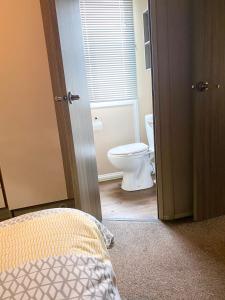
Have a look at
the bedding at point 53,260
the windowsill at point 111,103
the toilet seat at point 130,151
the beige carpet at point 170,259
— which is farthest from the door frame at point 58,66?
the windowsill at point 111,103

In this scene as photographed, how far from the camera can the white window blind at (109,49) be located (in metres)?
2.60

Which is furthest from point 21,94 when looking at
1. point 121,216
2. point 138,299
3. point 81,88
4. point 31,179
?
point 138,299

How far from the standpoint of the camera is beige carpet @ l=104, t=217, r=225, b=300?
1292mm

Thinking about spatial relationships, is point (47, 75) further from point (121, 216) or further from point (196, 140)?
point (121, 216)

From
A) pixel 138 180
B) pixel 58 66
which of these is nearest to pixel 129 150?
pixel 138 180

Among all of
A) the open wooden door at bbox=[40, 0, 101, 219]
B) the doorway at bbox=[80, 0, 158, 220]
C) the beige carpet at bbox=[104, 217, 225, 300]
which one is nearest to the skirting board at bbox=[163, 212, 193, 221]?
the beige carpet at bbox=[104, 217, 225, 300]

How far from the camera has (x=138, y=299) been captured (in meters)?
1.26

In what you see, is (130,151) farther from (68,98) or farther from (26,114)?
(68,98)

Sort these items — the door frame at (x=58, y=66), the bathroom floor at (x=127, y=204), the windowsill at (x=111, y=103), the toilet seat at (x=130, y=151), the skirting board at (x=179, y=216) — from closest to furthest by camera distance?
the door frame at (x=58, y=66) < the skirting board at (x=179, y=216) < the bathroom floor at (x=127, y=204) < the toilet seat at (x=130, y=151) < the windowsill at (x=111, y=103)

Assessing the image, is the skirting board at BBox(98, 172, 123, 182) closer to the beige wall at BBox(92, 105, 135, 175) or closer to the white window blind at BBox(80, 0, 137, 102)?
the beige wall at BBox(92, 105, 135, 175)

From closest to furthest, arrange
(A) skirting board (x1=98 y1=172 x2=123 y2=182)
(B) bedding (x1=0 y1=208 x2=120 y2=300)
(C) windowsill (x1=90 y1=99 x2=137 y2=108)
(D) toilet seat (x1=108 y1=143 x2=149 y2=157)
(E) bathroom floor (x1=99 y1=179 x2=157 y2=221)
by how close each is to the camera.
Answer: (B) bedding (x1=0 y1=208 x2=120 y2=300), (E) bathroom floor (x1=99 y1=179 x2=157 y2=221), (D) toilet seat (x1=108 y1=143 x2=149 y2=157), (C) windowsill (x1=90 y1=99 x2=137 y2=108), (A) skirting board (x1=98 y1=172 x2=123 y2=182)

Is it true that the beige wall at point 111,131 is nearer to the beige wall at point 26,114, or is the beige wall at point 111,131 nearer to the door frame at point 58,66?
the beige wall at point 26,114

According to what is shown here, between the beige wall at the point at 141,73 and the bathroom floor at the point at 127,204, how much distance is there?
769mm

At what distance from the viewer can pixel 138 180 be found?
2617 mm
